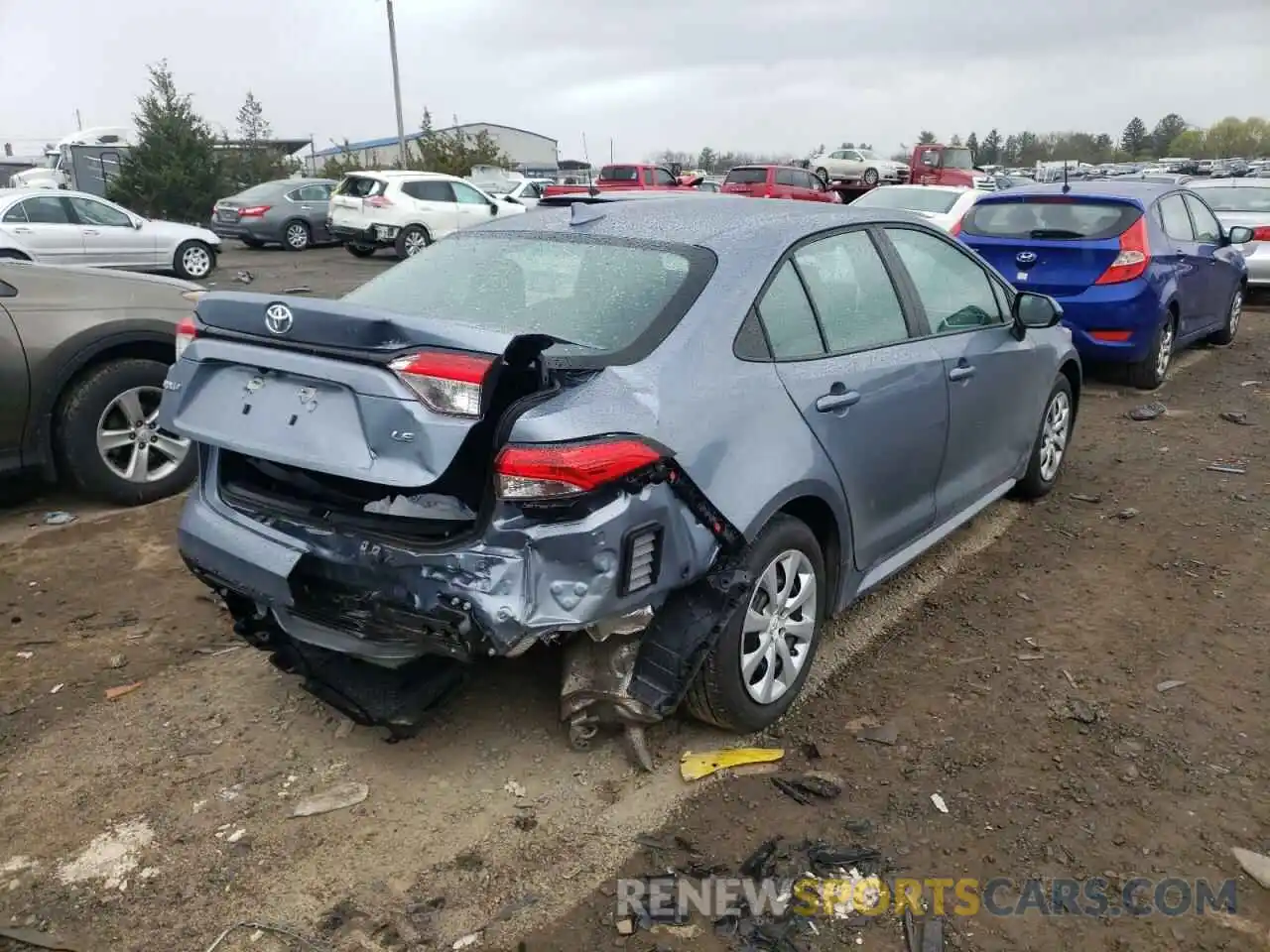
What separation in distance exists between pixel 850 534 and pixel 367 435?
5.69ft

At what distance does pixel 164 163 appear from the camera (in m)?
26.8

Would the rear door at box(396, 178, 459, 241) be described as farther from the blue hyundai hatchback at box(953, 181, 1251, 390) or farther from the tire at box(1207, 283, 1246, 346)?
the tire at box(1207, 283, 1246, 346)

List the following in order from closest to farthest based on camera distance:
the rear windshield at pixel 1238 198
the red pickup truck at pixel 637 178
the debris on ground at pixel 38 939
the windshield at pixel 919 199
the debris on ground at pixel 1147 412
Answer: the debris on ground at pixel 38 939 → the debris on ground at pixel 1147 412 → the rear windshield at pixel 1238 198 → the windshield at pixel 919 199 → the red pickup truck at pixel 637 178

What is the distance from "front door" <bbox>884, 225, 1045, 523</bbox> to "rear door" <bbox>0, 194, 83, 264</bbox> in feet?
45.9

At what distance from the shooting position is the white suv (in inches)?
774

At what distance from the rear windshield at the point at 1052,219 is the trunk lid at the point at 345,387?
6.49 m

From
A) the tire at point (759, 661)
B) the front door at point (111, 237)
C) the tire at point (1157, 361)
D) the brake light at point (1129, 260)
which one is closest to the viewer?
the tire at point (759, 661)

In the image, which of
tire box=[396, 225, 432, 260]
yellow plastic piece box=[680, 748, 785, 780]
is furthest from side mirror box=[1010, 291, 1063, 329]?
tire box=[396, 225, 432, 260]

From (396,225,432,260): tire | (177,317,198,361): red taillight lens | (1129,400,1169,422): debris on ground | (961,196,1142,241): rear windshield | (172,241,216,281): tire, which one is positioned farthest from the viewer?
(396,225,432,260): tire

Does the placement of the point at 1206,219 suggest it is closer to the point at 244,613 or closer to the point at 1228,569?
the point at 1228,569

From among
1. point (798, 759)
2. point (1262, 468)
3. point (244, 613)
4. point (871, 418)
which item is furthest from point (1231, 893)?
point (1262, 468)

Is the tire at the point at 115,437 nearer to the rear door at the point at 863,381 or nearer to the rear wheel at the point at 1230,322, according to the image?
the rear door at the point at 863,381

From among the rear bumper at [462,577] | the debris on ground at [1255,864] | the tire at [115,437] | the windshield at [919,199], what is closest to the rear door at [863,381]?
the rear bumper at [462,577]

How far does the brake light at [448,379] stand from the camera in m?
2.50
